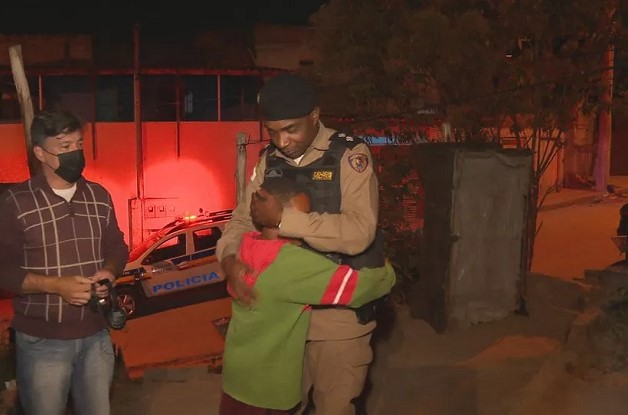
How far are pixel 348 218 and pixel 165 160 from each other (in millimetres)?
14613

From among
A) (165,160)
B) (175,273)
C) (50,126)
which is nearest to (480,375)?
(50,126)

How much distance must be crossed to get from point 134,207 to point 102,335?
542 inches

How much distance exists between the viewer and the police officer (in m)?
2.98

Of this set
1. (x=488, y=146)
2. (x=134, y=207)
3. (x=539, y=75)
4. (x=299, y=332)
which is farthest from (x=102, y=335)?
(x=134, y=207)

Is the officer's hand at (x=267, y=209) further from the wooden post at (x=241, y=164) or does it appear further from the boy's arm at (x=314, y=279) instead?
the wooden post at (x=241, y=164)

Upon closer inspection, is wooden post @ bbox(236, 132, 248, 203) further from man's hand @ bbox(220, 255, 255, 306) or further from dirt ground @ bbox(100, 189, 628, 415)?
man's hand @ bbox(220, 255, 255, 306)

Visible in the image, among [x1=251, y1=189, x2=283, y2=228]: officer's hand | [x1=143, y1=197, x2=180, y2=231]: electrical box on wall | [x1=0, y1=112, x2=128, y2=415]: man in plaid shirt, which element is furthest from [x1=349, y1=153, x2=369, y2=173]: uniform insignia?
[x1=143, y1=197, x2=180, y2=231]: electrical box on wall

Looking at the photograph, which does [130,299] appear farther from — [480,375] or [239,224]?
[239,224]

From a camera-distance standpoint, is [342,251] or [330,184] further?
[330,184]

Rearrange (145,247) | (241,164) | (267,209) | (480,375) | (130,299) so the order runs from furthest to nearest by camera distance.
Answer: (145,247), (130,299), (241,164), (480,375), (267,209)

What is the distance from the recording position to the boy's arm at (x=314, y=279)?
293 centimetres

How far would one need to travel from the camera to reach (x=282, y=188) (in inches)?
116

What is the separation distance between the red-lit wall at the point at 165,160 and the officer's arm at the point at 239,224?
13.6 meters

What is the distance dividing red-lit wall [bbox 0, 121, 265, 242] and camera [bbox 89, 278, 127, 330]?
539 inches
